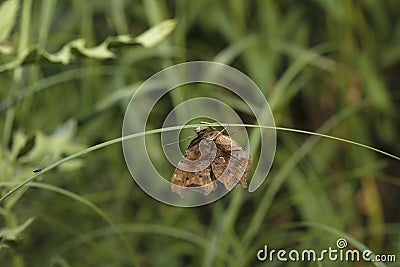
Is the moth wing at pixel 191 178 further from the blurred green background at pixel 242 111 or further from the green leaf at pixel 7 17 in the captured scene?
the blurred green background at pixel 242 111

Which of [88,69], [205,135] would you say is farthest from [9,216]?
[88,69]

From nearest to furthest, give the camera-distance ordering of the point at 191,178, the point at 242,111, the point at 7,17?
the point at 191,178
the point at 7,17
the point at 242,111

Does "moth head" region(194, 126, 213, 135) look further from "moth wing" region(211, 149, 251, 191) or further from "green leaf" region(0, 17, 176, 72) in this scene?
"green leaf" region(0, 17, 176, 72)

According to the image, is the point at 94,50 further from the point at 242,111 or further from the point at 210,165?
the point at 242,111

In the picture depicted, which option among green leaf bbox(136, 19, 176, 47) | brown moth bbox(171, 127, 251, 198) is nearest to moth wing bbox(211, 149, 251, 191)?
brown moth bbox(171, 127, 251, 198)

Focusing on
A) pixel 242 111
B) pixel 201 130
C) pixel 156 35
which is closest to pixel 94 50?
pixel 156 35

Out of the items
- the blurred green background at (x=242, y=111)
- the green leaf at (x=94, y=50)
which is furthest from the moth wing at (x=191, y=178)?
the blurred green background at (x=242, y=111)
